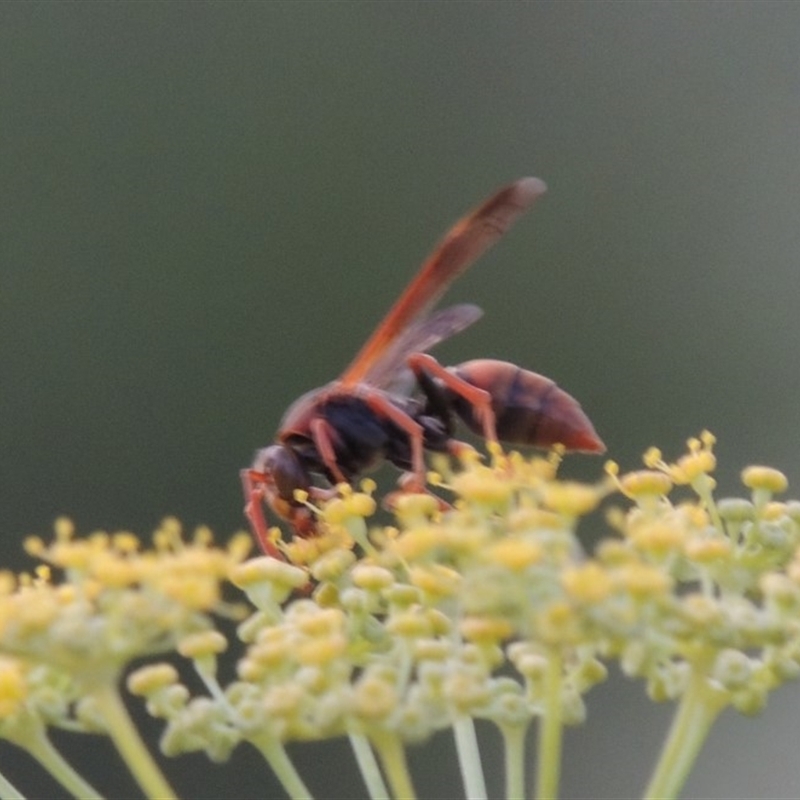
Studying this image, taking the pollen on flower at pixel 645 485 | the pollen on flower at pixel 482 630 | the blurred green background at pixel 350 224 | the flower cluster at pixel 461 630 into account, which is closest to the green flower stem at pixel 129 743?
the flower cluster at pixel 461 630

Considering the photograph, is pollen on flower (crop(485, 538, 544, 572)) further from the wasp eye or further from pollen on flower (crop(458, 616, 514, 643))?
the wasp eye

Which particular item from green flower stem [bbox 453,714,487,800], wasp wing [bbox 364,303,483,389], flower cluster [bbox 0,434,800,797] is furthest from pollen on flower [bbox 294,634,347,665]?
wasp wing [bbox 364,303,483,389]

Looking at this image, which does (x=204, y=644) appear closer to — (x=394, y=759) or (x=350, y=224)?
(x=394, y=759)

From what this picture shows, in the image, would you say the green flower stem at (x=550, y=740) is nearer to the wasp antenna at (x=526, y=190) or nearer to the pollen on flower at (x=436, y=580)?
the pollen on flower at (x=436, y=580)

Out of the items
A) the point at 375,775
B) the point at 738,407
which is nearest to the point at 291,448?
the point at 375,775

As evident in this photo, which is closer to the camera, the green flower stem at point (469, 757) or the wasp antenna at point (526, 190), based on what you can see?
the green flower stem at point (469, 757)

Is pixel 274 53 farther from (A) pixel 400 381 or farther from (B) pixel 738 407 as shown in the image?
(A) pixel 400 381

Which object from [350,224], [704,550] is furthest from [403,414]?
[350,224]
